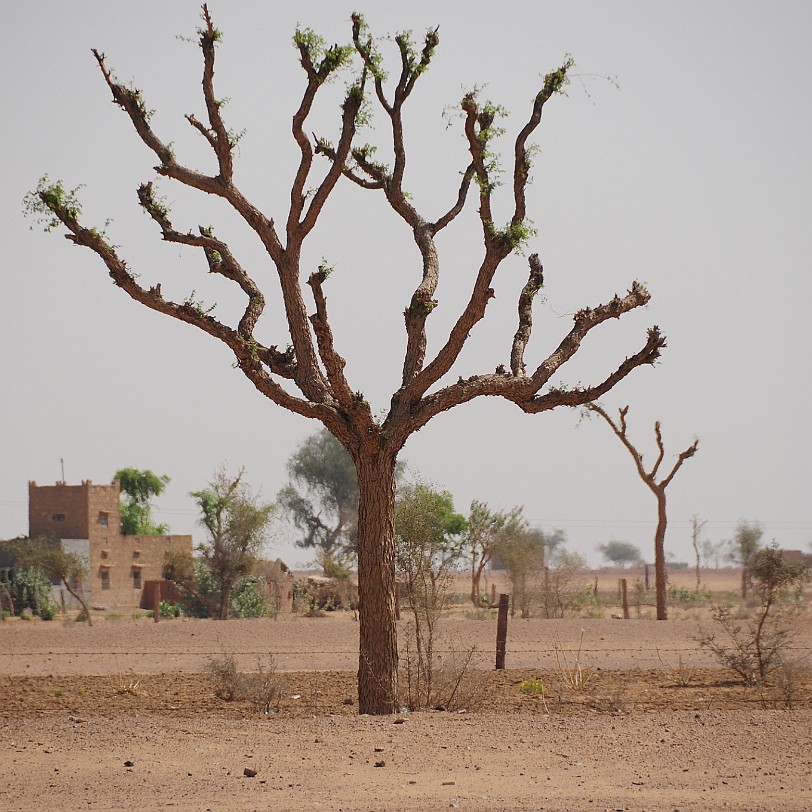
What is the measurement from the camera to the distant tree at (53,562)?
130ft

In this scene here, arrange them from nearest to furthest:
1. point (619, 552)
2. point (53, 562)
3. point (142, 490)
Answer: point (53, 562)
point (142, 490)
point (619, 552)

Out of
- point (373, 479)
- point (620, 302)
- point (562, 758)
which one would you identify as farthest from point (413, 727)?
point (620, 302)

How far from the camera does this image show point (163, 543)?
54.2 metres

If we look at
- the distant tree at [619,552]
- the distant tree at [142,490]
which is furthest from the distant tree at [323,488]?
the distant tree at [619,552]

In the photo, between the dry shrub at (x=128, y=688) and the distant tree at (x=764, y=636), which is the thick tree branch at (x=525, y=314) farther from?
the dry shrub at (x=128, y=688)

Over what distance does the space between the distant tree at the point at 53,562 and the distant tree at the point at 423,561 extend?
80.9 ft

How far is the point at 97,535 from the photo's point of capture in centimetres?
5059

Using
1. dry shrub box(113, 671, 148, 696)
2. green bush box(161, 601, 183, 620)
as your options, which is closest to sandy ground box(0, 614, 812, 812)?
dry shrub box(113, 671, 148, 696)

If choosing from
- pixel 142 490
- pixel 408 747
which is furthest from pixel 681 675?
pixel 142 490

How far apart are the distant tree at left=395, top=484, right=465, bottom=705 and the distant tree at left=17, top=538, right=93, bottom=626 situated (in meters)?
24.7

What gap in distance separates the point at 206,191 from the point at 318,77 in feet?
6.41

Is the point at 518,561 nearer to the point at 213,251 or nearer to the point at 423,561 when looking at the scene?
the point at 423,561

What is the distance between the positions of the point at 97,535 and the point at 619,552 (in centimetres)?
9806

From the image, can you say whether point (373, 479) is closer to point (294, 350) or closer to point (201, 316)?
point (294, 350)
